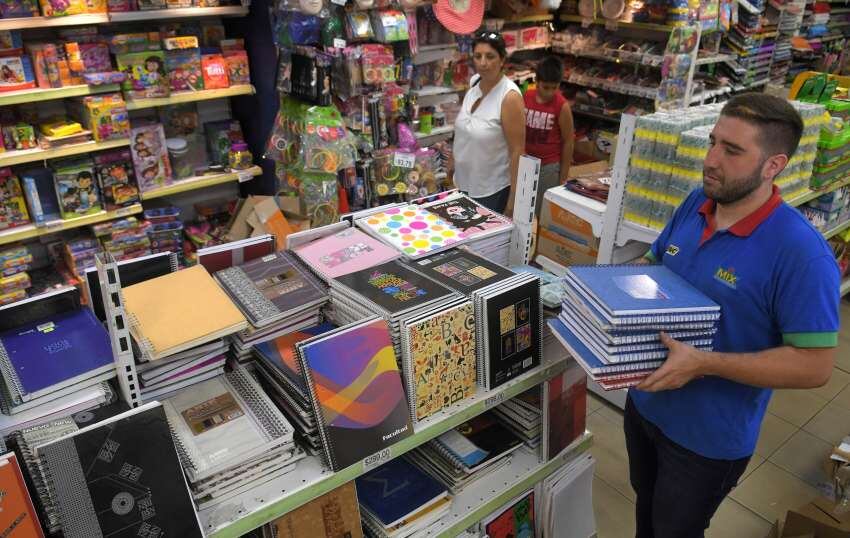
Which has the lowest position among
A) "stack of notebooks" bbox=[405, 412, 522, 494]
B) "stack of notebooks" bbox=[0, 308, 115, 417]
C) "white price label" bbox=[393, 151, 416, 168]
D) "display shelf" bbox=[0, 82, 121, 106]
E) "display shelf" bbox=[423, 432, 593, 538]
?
"display shelf" bbox=[423, 432, 593, 538]

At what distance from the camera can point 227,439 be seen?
1.55m

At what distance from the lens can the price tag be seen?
64.4 inches

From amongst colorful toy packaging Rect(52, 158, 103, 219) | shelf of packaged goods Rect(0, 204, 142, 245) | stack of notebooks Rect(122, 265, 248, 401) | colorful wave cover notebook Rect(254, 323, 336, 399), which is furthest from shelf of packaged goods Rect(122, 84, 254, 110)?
colorful wave cover notebook Rect(254, 323, 336, 399)

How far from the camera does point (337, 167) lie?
3928 millimetres

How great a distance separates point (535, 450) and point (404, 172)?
8.83 feet

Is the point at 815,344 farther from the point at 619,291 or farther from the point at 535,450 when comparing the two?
the point at 535,450

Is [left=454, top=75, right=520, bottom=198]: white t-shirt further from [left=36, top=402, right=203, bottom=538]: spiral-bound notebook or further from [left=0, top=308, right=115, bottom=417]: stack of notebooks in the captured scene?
[left=36, top=402, right=203, bottom=538]: spiral-bound notebook

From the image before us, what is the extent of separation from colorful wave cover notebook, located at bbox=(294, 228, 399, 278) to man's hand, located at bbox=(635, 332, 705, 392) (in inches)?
33.9

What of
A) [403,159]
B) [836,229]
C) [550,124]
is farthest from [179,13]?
[836,229]

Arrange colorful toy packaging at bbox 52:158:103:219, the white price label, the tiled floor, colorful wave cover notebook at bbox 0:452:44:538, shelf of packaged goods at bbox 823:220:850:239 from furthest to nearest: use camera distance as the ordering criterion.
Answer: the white price label
shelf of packaged goods at bbox 823:220:850:239
colorful toy packaging at bbox 52:158:103:219
the tiled floor
colorful wave cover notebook at bbox 0:452:44:538

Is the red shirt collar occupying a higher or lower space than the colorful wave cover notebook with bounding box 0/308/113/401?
higher

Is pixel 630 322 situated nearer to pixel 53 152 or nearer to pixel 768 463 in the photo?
pixel 768 463

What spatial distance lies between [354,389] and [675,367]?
0.81m

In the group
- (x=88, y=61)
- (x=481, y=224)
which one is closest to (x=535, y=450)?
(x=481, y=224)
